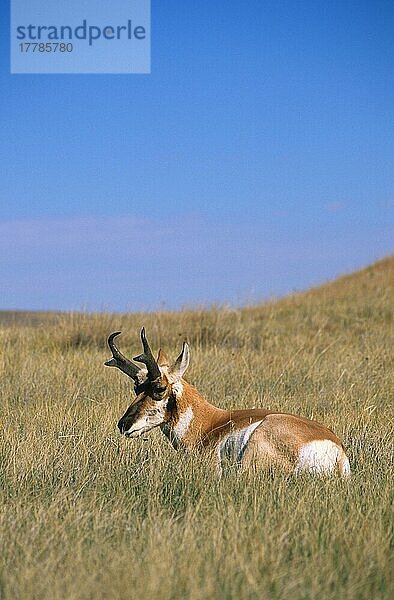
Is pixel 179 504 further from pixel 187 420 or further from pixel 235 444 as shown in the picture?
pixel 187 420

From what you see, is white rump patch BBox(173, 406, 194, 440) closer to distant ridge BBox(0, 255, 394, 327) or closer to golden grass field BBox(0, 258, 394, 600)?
golden grass field BBox(0, 258, 394, 600)

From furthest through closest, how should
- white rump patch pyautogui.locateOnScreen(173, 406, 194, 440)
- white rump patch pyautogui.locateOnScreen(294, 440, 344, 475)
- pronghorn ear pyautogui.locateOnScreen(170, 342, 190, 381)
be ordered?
white rump patch pyautogui.locateOnScreen(173, 406, 194, 440)
pronghorn ear pyautogui.locateOnScreen(170, 342, 190, 381)
white rump patch pyautogui.locateOnScreen(294, 440, 344, 475)

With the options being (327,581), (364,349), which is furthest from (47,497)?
(364,349)

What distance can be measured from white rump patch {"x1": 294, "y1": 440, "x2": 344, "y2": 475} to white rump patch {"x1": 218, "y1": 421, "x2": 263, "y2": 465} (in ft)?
1.51

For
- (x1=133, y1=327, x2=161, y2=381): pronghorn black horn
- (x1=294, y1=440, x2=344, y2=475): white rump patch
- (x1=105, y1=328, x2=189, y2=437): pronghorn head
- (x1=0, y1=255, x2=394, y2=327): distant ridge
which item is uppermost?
(x1=0, y1=255, x2=394, y2=327): distant ridge

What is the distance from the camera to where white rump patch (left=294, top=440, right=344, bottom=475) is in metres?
6.61

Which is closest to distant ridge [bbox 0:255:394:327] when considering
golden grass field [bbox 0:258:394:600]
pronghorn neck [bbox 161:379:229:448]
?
golden grass field [bbox 0:258:394:600]

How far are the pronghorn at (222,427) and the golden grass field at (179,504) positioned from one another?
260 mm

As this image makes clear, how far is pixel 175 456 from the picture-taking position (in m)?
7.12

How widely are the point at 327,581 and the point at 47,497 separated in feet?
7.77

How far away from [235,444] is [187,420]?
756 millimetres

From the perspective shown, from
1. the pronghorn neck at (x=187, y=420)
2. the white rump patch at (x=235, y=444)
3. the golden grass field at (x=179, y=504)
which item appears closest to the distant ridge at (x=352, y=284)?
the golden grass field at (x=179, y=504)

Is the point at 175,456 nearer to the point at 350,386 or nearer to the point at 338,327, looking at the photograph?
the point at 350,386

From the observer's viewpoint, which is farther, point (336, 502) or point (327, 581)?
point (336, 502)
